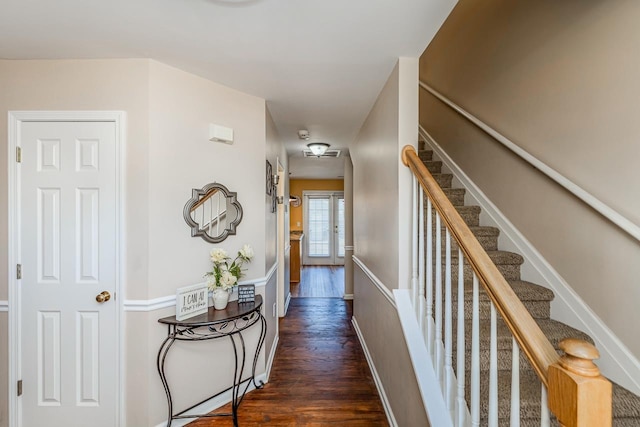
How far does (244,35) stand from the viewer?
162 centimetres


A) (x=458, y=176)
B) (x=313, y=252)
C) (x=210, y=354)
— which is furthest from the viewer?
(x=313, y=252)

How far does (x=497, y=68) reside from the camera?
2262mm

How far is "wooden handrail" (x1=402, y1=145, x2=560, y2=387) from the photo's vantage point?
0.75 metres

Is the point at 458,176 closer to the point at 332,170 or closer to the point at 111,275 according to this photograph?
the point at 111,275

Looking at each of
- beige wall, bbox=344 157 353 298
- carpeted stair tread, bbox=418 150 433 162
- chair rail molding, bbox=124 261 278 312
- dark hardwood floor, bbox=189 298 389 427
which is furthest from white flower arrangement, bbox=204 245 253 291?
beige wall, bbox=344 157 353 298

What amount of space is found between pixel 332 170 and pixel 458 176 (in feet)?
14.2

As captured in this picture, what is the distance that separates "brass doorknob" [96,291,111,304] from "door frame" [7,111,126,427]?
0.05 m

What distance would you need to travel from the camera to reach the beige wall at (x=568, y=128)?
4.41 ft

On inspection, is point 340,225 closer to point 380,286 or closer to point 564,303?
point 380,286

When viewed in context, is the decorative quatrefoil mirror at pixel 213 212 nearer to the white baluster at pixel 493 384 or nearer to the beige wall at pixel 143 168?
the beige wall at pixel 143 168

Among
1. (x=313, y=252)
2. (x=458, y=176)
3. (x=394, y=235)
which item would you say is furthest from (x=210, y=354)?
(x=313, y=252)

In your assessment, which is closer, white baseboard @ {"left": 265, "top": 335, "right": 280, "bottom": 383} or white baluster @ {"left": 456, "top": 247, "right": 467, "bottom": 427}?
white baluster @ {"left": 456, "top": 247, "right": 467, "bottom": 427}

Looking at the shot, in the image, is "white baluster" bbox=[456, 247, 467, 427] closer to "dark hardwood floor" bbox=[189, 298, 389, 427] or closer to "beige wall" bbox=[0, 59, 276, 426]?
"dark hardwood floor" bbox=[189, 298, 389, 427]

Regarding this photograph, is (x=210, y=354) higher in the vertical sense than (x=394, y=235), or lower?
lower
